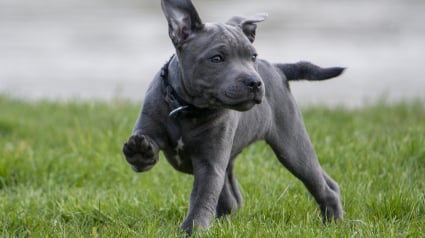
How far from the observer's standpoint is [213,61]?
16.0 ft

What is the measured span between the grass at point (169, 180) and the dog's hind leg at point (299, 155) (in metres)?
0.12

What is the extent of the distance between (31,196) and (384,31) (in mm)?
9622

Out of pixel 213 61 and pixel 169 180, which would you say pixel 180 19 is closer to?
pixel 213 61

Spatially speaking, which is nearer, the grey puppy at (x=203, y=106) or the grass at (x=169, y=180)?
the grey puppy at (x=203, y=106)

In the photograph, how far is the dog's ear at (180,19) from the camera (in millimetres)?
4977

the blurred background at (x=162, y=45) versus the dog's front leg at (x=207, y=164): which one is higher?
the dog's front leg at (x=207, y=164)

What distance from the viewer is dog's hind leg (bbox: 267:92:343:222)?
5.57 metres

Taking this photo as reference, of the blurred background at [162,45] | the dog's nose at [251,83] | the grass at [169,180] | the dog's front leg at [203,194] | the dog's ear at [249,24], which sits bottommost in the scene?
the blurred background at [162,45]

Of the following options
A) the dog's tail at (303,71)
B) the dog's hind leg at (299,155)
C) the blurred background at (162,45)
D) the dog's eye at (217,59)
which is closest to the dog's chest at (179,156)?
the dog's eye at (217,59)

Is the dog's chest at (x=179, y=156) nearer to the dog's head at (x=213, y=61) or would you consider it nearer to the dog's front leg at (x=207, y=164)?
the dog's front leg at (x=207, y=164)

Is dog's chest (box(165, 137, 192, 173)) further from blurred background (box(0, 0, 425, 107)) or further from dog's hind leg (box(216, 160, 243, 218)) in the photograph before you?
blurred background (box(0, 0, 425, 107))

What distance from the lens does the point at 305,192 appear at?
6297 mm

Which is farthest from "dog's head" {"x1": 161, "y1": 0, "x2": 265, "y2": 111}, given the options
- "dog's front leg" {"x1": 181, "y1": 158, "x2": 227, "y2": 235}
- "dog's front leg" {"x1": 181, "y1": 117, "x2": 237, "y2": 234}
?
"dog's front leg" {"x1": 181, "y1": 158, "x2": 227, "y2": 235}

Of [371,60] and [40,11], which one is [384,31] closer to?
[371,60]
